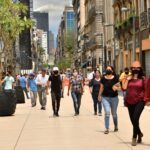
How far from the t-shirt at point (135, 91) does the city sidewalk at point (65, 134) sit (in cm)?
93

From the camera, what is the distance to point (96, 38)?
283 ft

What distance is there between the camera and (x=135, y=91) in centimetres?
1239

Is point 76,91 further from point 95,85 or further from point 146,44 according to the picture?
point 146,44

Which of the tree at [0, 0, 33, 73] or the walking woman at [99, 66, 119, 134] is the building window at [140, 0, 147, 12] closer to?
the tree at [0, 0, 33, 73]

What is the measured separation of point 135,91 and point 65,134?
9.37 ft

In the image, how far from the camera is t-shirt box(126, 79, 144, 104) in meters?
12.4

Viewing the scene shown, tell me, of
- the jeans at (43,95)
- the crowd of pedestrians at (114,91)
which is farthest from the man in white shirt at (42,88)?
the crowd of pedestrians at (114,91)

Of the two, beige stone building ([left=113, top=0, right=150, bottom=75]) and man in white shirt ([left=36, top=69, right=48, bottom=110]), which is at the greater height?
beige stone building ([left=113, top=0, right=150, bottom=75])

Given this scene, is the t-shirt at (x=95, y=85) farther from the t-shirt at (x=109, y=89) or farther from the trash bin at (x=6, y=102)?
the t-shirt at (x=109, y=89)

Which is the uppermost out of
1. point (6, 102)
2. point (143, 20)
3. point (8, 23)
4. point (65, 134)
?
point (143, 20)

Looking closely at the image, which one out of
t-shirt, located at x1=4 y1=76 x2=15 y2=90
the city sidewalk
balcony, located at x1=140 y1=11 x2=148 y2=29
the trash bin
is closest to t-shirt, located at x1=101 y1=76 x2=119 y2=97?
the city sidewalk

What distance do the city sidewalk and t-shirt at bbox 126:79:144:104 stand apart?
0.93 meters

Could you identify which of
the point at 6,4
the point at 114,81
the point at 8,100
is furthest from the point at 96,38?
the point at 114,81

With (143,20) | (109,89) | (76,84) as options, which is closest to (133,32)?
(143,20)
